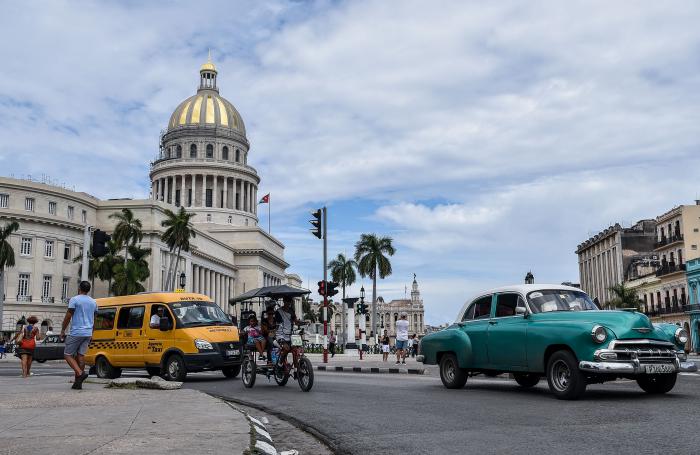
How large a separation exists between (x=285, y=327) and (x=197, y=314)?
5153 mm

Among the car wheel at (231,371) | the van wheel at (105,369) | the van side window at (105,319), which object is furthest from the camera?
the van side window at (105,319)

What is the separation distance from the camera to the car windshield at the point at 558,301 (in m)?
11.6

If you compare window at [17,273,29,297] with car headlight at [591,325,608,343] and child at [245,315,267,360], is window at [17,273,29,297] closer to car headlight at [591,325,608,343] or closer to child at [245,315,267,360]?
child at [245,315,267,360]

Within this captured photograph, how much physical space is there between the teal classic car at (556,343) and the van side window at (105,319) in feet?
29.7

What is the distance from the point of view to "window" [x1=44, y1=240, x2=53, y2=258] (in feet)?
Answer: 224

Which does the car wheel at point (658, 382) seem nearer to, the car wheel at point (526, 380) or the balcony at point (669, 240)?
the car wheel at point (526, 380)

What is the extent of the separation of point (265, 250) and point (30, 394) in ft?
335

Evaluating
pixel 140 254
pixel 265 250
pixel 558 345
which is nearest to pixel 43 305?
pixel 140 254

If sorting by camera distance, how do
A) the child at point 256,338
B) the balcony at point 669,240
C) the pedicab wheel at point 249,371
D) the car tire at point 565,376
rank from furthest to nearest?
the balcony at point 669,240 < the pedicab wheel at point 249,371 < the child at point 256,338 < the car tire at point 565,376

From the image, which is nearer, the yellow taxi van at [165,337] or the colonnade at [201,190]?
the yellow taxi van at [165,337]

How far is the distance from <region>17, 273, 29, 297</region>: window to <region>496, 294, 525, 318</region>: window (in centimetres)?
6219

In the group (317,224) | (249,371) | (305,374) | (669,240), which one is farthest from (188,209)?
(305,374)

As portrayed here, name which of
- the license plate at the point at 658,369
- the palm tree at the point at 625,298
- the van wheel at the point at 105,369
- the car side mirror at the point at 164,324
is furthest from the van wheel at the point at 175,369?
the palm tree at the point at 625,298

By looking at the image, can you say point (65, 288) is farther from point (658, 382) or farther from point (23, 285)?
point (658, 382)
